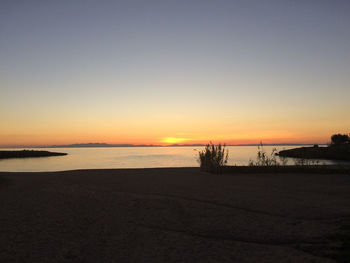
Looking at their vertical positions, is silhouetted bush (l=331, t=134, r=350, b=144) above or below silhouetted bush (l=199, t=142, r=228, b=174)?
above

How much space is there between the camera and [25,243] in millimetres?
3068

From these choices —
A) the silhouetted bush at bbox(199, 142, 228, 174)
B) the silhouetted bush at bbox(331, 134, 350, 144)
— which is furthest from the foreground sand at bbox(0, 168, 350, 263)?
the silhouetted bush at bbox(331, 134, 350, 144)

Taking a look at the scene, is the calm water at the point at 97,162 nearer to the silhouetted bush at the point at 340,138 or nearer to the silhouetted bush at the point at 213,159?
Answer: the silhouetted bush at the point at 213,159

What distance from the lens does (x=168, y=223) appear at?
3.89 meters

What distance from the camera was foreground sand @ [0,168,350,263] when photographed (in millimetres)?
2807

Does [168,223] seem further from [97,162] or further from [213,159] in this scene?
[97,162]

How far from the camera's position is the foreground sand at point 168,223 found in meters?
2.81

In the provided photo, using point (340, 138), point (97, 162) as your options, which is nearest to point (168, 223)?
point (97, 162)

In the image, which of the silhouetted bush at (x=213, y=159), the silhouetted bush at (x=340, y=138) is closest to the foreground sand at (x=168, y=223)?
the silhouetted bush at (x=213, y=159)

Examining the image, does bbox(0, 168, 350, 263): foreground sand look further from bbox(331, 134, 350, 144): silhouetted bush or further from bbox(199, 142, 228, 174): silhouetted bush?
bbox(331, 134, 350, 144): silhouetted bush

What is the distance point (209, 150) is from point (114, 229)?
7.25 metres

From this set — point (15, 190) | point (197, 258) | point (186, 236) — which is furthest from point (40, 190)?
point (197, 258)

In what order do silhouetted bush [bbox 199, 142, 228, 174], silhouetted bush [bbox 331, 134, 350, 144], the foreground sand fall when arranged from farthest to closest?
silhouetted bush [bbox 331, 134, 350, 144]
silhouetted bush [bbox 199, 142, 228, 174]
the foreground sand

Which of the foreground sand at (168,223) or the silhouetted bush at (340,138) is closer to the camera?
the foreground sand at (168,223)
